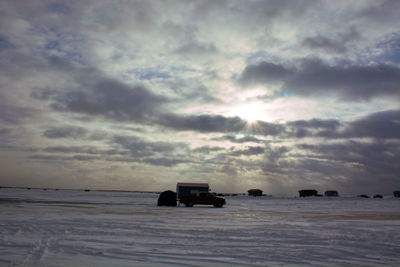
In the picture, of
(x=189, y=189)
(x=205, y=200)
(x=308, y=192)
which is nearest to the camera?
(x=205, y=200)

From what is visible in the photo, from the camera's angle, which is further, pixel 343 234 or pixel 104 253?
pixel 343 234

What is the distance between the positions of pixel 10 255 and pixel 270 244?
7800 millimetres

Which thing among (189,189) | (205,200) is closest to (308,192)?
(189,189)

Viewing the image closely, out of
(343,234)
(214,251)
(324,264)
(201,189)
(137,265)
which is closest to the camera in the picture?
(137,265)

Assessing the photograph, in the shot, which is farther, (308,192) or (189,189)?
(308,192)

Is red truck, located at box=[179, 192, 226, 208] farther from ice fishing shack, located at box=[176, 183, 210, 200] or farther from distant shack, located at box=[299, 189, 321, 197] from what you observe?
distant shack, located at box=[299, 189, 321, 197]

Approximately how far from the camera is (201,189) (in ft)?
186

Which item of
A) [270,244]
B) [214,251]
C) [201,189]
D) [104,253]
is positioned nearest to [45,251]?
[104,253]

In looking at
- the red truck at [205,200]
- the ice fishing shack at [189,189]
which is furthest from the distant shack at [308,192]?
the red truck at [205,200]

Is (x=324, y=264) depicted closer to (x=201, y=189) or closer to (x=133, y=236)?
(x=133, y=236)

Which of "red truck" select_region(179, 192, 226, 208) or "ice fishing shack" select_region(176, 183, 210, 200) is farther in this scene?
"ice fishing shack" select_region(176, 183, 210, 200)

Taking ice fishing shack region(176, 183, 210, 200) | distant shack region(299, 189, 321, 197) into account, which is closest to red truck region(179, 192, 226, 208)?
ice fishing shack region(176, 183, 210, 200)

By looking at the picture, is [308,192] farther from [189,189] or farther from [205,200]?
[205,200]

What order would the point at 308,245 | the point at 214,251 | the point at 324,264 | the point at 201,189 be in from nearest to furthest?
the point at 324,264
the point at 214,251
the point at 308,245
the point at 201,189
